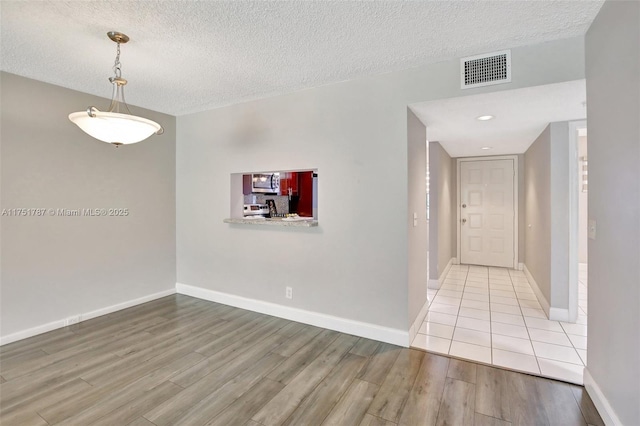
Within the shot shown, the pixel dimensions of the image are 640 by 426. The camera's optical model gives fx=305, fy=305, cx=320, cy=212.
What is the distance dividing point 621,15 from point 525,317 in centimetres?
294

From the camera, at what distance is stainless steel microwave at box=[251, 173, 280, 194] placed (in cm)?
521

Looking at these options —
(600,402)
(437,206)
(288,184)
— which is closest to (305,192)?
(288,184)

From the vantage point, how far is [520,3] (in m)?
1.80

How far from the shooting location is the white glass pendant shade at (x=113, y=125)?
1877mm

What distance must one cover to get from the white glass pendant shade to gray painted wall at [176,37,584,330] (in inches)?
59.4

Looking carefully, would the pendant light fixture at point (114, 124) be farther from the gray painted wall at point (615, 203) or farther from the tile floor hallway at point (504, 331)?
the tile floor hallway at point (504, 331)

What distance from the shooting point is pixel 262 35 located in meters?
2.14

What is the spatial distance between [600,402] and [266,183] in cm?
480

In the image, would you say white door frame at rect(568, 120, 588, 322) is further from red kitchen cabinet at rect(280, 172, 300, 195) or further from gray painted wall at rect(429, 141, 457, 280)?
red kitchen cabinet at rect(280, 172, 300, 195)

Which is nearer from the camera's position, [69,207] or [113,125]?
[113,125]

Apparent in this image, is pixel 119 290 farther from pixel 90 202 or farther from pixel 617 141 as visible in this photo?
pixel 617 141

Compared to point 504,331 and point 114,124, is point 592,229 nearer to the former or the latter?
point 504,331

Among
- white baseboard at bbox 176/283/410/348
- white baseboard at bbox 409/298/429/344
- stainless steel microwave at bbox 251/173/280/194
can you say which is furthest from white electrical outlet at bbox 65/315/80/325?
white baseboard at bbox 409/298/429/344

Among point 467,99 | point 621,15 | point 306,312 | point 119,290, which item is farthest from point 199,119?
point 621,15
